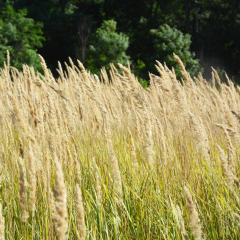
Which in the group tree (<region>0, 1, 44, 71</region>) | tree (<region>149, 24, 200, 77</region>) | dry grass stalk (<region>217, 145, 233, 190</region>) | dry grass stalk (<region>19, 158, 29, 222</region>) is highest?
tree (<region>0, 1, 44, 71</region>)

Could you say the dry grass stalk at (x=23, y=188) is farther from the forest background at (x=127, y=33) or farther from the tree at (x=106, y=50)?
the tree at (x=106, y=50)

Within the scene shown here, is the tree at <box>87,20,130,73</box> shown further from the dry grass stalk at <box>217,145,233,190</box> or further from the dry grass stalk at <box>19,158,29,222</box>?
the dry grass stalk at <box>19,158,29,222</box>

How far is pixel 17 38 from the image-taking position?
17250 mm

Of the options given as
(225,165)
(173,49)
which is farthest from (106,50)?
(225,165)

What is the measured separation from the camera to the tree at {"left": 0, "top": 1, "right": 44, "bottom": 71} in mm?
16469

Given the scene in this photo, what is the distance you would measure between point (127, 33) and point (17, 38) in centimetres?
845

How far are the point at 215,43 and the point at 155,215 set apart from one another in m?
20.2

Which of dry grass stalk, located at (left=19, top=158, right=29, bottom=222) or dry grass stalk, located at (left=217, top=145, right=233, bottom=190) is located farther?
dry grass stalk, located at (left=217, top=145, right=233, bottom=190)

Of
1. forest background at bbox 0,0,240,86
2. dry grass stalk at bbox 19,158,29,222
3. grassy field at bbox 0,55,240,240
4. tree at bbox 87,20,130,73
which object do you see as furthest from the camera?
forest background at bbox 0,0,240,86

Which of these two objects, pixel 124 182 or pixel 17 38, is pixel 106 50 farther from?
pixel 124 182

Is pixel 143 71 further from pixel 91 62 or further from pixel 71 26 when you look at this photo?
pixel 71 26

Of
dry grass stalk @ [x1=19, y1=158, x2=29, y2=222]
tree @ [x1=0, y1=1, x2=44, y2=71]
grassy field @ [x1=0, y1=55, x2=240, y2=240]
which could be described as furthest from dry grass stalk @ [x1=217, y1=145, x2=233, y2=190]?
tree @ [x1=0, y1=1, x2=44, y2=71]

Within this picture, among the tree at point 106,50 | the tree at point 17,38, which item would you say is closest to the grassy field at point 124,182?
the tree at point 106,50

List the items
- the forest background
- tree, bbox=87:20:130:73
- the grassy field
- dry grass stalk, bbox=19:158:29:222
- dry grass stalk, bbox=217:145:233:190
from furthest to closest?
1. the forest background
2. tree, bbox=87:20:130:73
3. the grassy field
4. dry grass stalk, bbox=217:145:233:190
5. dry grass stalk, bbox=19:158:29:222
